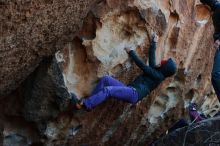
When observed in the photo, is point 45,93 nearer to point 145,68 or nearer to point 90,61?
point 90,61

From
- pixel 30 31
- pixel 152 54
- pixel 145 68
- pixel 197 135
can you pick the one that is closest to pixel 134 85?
pixel 145 68

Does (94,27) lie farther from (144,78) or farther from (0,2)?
(0,2)

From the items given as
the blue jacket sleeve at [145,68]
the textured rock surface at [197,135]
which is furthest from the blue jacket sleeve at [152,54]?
the textured rock surface at [197,135]

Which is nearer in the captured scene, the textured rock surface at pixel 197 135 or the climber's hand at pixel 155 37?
the textured rock surface at pixel 197 135

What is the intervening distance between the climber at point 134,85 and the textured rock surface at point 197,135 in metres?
0.79

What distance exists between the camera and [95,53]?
261 inches

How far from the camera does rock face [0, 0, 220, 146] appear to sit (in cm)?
531

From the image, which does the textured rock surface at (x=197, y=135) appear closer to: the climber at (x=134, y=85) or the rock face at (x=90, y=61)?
the rock face at (x=90, y=61)

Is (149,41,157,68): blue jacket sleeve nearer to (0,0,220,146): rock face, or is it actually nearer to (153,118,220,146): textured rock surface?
(0,0,220,146): rock face

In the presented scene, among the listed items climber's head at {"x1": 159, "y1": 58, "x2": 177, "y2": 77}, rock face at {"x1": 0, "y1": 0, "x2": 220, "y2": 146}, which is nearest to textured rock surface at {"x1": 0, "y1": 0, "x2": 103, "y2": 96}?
rock face at {"x1": 0, "y1": 0, "x2": 220, "y2": 146}

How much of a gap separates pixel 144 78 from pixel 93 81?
2.67 feet

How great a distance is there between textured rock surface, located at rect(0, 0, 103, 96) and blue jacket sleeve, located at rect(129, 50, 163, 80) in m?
1.26

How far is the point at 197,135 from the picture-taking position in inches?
271

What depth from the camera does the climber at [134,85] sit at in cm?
627
